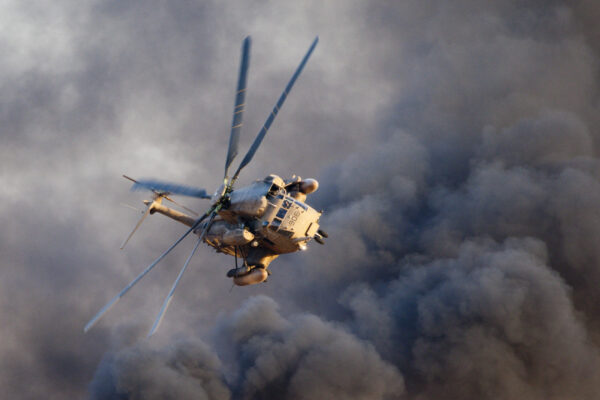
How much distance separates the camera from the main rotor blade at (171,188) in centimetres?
4544

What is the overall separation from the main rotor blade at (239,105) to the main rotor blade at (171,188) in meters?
3.60

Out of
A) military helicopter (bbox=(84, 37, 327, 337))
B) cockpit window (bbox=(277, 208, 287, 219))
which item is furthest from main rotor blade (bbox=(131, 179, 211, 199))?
cockpit window (bbox=(277, 208, 287, 219))

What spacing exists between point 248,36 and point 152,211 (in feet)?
70.8

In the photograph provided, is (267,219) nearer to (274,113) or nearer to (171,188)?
(274,113)

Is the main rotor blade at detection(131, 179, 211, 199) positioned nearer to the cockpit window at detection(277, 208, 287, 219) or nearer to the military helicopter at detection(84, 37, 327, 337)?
the military helicopter at detection(84, 37, 327, 337)

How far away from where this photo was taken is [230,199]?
4406 cm

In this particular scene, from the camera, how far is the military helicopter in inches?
1647

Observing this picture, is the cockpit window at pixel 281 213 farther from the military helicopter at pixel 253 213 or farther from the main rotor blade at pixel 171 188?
the main rotor blade at pixel 171 188

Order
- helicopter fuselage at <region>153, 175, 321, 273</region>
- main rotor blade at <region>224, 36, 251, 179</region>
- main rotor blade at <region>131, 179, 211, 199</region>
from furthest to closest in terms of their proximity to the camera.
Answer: main rotor blade at <region>131, 179, 211, 199</region>
helicopter fuselage at <region>153, 175, 321, 273</region>
main rotor blade at <region>224, 36, 251, 179</region>

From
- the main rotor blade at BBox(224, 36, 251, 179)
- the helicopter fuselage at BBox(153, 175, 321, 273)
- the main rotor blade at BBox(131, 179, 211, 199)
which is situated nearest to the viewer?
the main rotor blade at BBox(224, 36, 251, 179)

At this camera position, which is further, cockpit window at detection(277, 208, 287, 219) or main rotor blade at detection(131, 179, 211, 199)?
main rotor blade at detection(131, 179, 211, 199)

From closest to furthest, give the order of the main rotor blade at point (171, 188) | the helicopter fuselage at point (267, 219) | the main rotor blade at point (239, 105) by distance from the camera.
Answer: the main rotor blade at point (239, 105) → the helicopter fuselage at point (267, 219) → the main rotor blade at point (171, 188)

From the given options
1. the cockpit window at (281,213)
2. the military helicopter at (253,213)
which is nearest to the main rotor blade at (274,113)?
the military helicopter at (253,213)

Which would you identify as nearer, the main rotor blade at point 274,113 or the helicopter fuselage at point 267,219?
the main rotor blade at point 274,113
